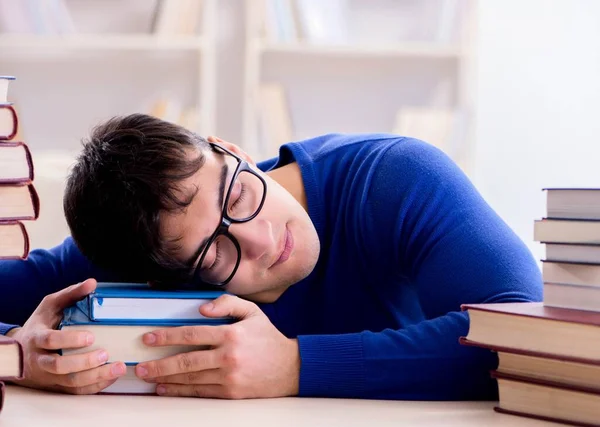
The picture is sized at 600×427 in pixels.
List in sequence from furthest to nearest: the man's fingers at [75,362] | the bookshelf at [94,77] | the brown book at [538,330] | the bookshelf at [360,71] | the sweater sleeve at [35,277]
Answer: the bookshelf at [94,77] < the bookshelf at [360,71] < the sweater sleeve at [35,277] < the man's fingers at [75,362] < the brown book at [538,330]

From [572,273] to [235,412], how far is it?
1.33ft

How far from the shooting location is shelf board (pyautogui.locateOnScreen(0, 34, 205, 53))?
3.14 meters

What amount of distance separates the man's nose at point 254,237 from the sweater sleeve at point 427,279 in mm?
176

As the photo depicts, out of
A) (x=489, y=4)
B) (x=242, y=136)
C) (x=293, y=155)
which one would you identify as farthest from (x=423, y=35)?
(x=293, y=155)

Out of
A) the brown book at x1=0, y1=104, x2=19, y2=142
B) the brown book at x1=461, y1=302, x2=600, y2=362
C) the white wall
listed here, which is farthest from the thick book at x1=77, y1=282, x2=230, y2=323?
the white wall

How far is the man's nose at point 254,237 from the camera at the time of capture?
4.15ft

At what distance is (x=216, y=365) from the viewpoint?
1064 mm

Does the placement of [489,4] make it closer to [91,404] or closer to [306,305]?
[306,305]

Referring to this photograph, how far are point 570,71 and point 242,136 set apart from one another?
1.31 meters

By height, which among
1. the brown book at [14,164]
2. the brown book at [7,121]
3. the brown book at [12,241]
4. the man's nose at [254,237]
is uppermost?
the brown book at [7,121]

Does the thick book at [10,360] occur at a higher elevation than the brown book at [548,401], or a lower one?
higher

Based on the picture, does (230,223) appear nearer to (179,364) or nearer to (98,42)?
(179,364)


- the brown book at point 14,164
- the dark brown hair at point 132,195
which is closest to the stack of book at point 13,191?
the brown book at point 14,164

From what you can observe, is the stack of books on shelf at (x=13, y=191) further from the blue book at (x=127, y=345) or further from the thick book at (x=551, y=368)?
the thick book at (x=551, y=368)
